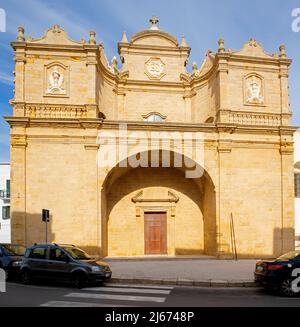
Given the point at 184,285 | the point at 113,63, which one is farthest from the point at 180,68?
the point at 184,285

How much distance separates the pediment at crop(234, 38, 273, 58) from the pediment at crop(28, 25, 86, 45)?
859 cm

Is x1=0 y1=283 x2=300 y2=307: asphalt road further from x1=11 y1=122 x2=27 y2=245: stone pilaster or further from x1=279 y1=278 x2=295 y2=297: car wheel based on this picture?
x1=11 y1=122 x2=27 y2=245: stone pilaster

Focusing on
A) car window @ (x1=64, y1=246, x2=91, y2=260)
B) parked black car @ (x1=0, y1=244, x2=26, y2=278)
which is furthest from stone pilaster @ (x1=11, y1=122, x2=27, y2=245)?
car window @ (x1=64, y1=246, x2=91, y2=260)

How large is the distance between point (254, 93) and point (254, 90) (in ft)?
0.54

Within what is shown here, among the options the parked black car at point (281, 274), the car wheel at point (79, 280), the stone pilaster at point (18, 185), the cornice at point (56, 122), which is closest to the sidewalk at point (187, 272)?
the parked black car at point (281, 274)

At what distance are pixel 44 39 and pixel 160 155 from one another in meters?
8.32

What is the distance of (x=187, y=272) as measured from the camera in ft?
45.1

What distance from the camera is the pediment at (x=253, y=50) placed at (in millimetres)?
20375

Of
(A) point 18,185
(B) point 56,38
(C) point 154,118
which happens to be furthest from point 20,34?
(C) point 154,118

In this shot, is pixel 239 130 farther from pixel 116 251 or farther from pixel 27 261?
pixel 27 261

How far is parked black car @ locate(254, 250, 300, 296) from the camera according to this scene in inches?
389

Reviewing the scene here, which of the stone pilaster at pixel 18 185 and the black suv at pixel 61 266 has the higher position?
the stone pilaster at pixel 18 185

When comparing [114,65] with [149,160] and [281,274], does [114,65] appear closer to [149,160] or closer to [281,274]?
[149,160]

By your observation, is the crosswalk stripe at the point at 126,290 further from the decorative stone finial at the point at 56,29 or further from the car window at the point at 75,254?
the decorative stone finial at the point at 56,29
